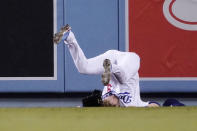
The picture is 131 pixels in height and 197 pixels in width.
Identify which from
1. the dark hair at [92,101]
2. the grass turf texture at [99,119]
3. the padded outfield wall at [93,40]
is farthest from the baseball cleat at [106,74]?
the grass turf texture at [99,119]

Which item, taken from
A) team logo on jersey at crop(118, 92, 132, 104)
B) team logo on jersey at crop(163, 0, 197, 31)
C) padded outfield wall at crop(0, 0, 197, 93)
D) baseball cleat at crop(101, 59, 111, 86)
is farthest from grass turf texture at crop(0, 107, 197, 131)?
team logo on jersey at crop(163, 0, 197, 31)

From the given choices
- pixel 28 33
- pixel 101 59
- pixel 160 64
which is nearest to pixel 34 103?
pixel 28 33

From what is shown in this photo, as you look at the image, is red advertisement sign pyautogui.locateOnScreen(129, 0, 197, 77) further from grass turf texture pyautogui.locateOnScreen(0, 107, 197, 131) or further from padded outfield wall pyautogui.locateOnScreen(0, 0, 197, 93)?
grass turf texture pyautogui.locateOnScreen(0, 107, 197, 131)

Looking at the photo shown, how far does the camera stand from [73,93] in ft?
11.2

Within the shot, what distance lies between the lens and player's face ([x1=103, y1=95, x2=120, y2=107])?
2707 millimetres

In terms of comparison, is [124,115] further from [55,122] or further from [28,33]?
[28,33]

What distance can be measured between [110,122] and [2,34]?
2.58m

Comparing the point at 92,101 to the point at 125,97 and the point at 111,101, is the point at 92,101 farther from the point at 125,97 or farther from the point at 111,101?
the point at 125,97

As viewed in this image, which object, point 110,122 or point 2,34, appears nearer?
point 110,122

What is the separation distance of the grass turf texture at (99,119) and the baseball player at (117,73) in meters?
1.49

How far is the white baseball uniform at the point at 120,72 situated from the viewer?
272 centimetres

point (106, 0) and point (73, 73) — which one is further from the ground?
point (106, 0)

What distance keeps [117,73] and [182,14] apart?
3.75 feet

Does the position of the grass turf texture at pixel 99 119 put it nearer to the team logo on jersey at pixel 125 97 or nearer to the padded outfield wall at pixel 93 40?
the team logo on jersey at pixel 125 97
